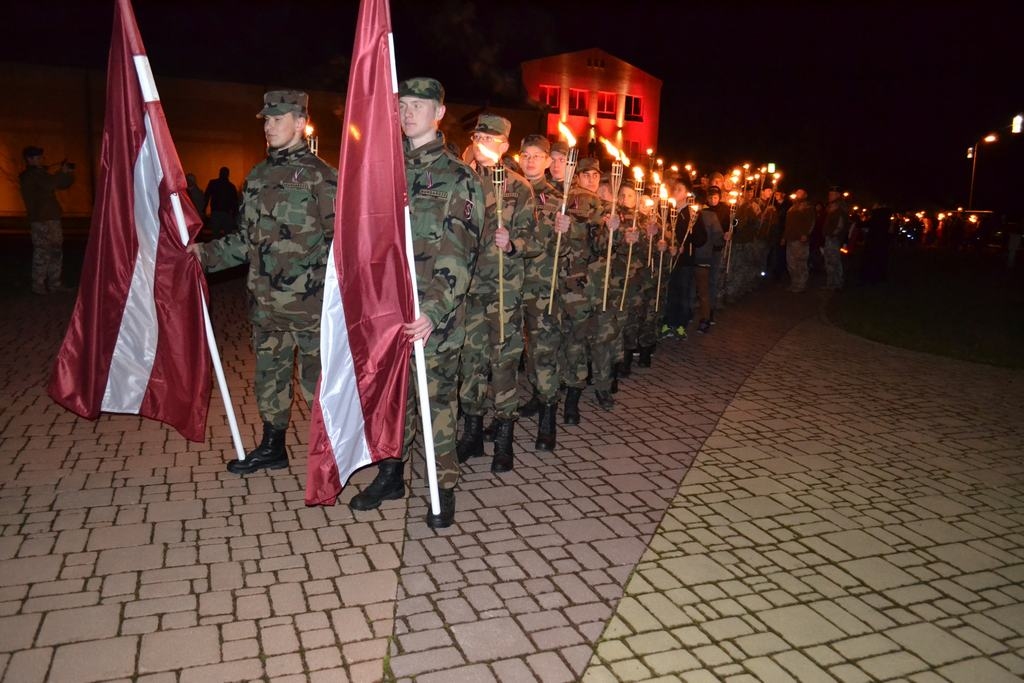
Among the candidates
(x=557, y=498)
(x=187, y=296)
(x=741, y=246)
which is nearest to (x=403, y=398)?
(x=557, y=498)

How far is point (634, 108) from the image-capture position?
5628 cm

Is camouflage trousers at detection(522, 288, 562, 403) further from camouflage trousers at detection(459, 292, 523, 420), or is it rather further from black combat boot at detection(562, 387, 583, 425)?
black combat boot at detection(562, 387, 583, 425)

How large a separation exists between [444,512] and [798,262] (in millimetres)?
15326

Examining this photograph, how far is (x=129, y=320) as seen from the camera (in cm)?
561

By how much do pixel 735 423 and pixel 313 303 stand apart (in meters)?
4.05

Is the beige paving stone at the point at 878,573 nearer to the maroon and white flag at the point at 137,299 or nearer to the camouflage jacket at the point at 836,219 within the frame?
the maroon and white flag at the point at 137,299

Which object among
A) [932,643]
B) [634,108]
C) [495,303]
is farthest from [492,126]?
[634,108]

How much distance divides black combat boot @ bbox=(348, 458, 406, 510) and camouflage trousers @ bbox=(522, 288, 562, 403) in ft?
5.40

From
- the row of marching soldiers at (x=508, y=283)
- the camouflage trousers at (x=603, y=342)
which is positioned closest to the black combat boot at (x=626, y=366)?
the row of marching soldiers at (x=508, y=283)

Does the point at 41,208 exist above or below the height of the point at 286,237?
above

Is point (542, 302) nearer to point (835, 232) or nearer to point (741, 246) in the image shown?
point (741, 246)

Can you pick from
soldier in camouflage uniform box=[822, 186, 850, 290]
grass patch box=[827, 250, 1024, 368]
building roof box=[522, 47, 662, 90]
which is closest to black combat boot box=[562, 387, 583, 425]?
grass patch box=[827, 250, 1024, 368]

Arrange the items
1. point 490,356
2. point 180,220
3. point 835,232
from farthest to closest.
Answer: point 835,232
point 490,356
point 180,220

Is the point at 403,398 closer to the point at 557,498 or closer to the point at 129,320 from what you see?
the point at 557,498
